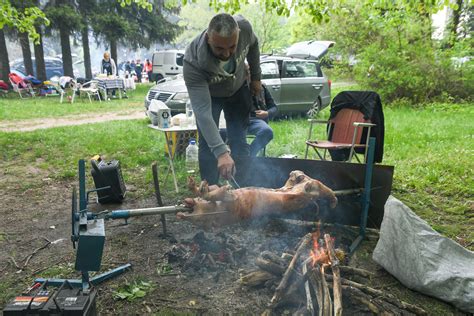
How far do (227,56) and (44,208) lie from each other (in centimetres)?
325

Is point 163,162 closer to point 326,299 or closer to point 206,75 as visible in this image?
point 206,75

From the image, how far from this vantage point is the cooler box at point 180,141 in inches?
229

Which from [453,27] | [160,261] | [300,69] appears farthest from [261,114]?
[453,27]

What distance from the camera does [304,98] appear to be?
10.5 metres

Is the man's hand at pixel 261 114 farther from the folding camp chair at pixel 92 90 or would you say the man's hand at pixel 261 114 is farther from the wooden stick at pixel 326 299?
the folding camp chair at pixel 92 90

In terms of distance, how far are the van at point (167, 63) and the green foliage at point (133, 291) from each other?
1810 cm

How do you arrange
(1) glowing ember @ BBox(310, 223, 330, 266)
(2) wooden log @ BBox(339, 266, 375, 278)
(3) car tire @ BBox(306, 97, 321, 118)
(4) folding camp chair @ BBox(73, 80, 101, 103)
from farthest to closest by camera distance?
1. (4) folding camp chair @ BBox(73, 80, 101, 103)
2. (3) car tire @ BBox(306, 97, 321, 118)
3. (2) wooden log @ BBox(339, 266, 375, 278)
4. (1) glowing ember @ BBox(310, 223, 330, 266)

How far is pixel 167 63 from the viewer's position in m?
20.4

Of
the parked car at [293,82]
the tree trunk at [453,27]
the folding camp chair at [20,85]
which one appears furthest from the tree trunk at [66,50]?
the tree trunk at [453,27]

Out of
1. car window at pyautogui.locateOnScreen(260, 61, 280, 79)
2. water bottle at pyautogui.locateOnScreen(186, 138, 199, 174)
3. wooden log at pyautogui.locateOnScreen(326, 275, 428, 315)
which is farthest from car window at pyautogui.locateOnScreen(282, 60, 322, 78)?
wooden log at pyautogui.locateOnScreen(326, 275, 428, 315)

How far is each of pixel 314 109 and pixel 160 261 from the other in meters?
8.76

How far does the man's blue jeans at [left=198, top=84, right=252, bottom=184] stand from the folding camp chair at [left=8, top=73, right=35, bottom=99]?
620 inches

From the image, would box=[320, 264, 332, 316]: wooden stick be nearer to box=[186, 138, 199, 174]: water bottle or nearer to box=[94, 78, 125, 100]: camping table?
box=[186, 138, 199, 174]: water bottle

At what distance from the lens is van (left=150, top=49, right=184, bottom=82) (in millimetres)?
20172
